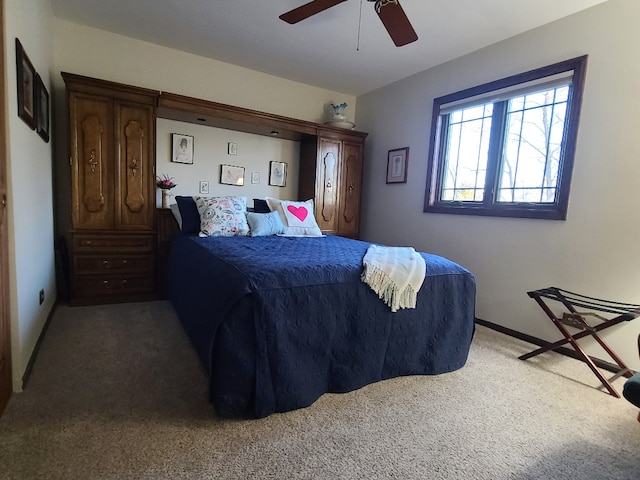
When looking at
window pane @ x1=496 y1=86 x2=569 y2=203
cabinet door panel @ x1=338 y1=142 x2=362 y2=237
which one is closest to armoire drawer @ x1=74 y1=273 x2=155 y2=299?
cabinet door panel @ x1=338 y1=142 x2=362 y2=237

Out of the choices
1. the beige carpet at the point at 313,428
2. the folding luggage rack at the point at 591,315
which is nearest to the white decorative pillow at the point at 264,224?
the beige carpet at the point at 313,428

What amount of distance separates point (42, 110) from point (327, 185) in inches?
105

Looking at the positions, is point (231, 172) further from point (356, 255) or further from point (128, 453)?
point (128, 453)

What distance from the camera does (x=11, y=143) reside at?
5.33ft

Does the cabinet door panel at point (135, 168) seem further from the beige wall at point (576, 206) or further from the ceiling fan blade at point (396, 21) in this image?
the beige wall at point (576, 206)

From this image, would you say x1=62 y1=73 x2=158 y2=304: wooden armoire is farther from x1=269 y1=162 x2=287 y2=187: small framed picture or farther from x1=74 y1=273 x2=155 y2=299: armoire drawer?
x1=269 y1=162 x2=287 y2=187: small framed picture

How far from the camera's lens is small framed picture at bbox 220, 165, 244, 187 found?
389 cm

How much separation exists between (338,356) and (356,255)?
0.68 m

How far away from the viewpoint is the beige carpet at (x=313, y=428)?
1283 mm

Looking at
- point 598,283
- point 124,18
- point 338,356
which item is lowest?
point 338,356

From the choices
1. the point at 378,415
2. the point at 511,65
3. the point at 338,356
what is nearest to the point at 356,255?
the point at 338,356

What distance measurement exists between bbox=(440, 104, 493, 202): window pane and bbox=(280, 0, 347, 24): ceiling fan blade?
1869 millimetres

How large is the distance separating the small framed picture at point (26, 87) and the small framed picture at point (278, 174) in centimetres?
237

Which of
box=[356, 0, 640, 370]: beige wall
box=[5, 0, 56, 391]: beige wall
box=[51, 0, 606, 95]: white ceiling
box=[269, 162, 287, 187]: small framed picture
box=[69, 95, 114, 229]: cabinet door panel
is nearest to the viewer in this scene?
box=[5, 0, 56, 391]: beige wall
